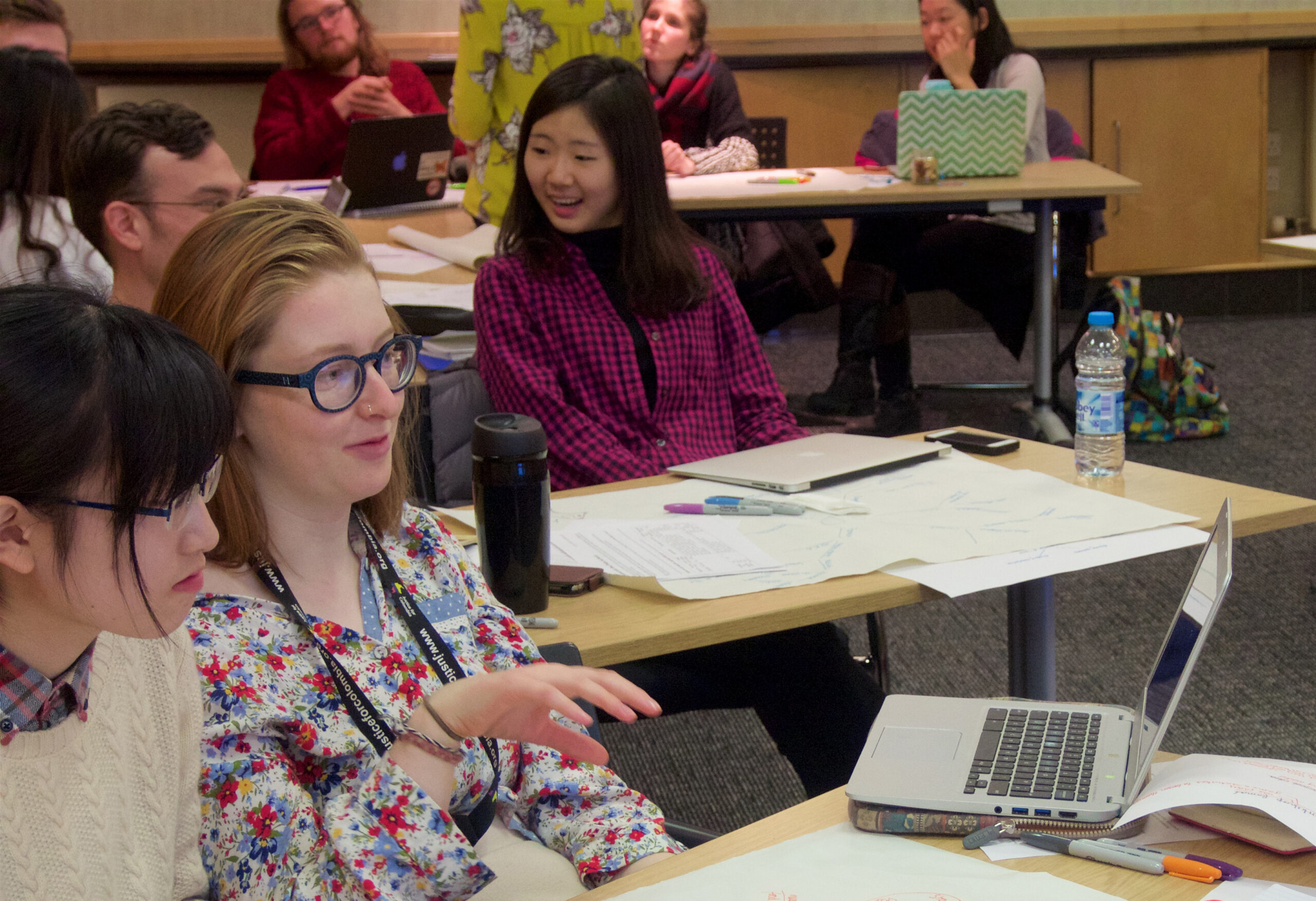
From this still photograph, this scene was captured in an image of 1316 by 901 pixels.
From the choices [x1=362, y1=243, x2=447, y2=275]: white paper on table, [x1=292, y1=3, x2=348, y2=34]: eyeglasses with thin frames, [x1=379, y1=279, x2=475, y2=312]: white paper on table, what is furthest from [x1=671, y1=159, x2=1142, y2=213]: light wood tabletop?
[x1=292, y1=3, x2=348, y2=34]: eyeglasses with thin frames

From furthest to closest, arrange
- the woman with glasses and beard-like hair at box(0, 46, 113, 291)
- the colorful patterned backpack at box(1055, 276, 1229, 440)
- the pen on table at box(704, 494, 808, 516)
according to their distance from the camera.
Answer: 1. the colorful patterned backpack at box(1055, 276, 1229, 440)
2. the woman with glasses and beard-like hair at box(0, 46, 113, 291)
3. the pen on table at box(704, 494, 808, 516)

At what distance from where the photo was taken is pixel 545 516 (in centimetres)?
132

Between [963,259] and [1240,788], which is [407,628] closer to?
[1240,788]

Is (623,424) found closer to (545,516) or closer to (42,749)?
(545,516)

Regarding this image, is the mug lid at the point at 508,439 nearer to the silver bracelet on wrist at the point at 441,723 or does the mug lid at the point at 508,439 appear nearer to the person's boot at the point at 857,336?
the silver bracelet on wrist at the point at 441,723

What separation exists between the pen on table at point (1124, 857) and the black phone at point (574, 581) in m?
0.60

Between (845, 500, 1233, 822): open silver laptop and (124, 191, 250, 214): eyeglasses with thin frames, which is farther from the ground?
(124, 191, 250, 214): eyeglasses with thin frames

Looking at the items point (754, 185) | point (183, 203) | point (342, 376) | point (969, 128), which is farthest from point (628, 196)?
point (969, 128)

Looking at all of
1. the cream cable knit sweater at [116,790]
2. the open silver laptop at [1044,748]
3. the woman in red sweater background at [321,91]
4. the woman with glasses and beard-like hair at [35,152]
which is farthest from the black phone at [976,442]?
the woman in red sweater background at [321,91]

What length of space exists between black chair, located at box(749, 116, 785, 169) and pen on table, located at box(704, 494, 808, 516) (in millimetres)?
3175

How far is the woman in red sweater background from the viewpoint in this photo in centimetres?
436

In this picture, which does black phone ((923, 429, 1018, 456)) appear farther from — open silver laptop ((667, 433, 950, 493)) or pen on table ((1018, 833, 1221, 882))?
pen on table ((1018, 833, 1221, 882))

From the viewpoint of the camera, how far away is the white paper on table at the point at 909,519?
1.37 metres

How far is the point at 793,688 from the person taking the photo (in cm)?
163
